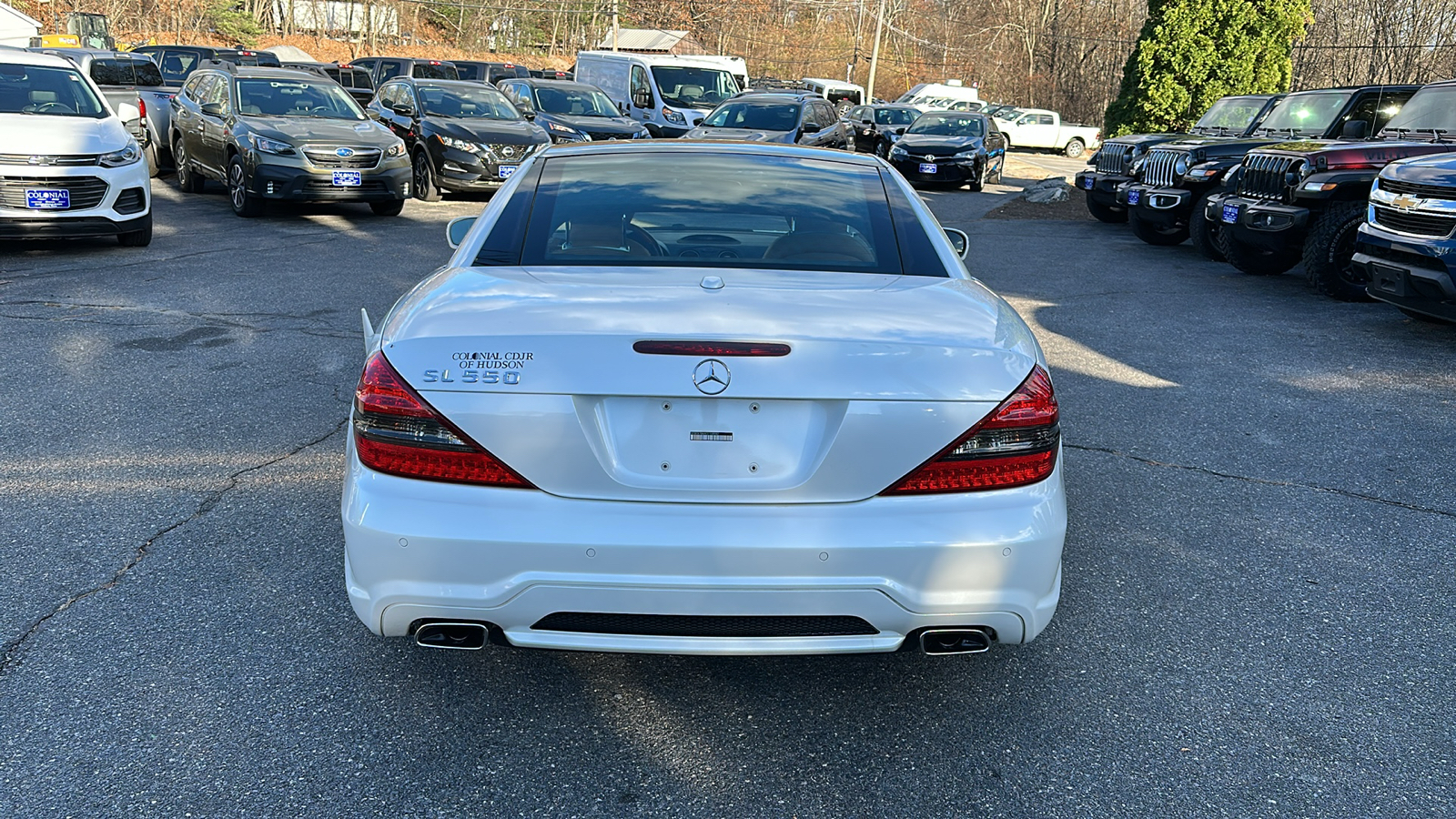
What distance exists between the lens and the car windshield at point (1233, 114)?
15047 mm

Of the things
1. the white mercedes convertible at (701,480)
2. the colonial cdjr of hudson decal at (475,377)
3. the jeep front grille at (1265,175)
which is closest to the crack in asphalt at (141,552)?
the white mercedes convertible at (701,480)

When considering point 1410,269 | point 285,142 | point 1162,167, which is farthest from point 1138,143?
point 285,142

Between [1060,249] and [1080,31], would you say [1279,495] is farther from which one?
[1080,31]

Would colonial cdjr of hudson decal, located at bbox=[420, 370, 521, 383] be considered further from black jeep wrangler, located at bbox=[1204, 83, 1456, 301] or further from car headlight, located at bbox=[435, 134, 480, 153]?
car headlight, located at bbox=[435, 134, 480, 153]

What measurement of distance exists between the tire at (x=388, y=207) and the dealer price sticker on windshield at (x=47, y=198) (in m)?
4.22

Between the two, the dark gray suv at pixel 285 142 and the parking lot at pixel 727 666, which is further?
the dark gray suv at pixel 285 142

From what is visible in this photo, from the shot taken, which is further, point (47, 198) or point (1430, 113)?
point (1430, 113)

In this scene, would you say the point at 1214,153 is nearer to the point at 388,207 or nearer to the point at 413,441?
the point at 388,207

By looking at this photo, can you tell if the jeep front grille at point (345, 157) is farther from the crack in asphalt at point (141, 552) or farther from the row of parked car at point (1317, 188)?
the row of parked car at point (1317, 188)

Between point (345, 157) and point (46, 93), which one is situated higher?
point (46, 93)

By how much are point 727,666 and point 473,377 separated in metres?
1.30

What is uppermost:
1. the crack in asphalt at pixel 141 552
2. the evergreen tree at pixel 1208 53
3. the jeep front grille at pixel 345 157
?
the evergreen tree at pixel 1208 53

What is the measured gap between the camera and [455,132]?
15852mm

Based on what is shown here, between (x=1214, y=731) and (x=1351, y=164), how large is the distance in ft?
28.1
